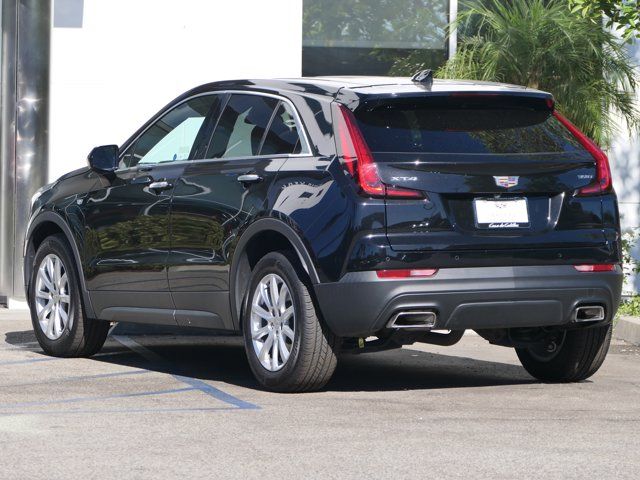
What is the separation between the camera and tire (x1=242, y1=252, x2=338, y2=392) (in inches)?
302

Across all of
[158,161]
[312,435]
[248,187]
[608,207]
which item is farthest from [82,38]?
[312,435]

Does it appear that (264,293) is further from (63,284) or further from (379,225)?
(63,284)

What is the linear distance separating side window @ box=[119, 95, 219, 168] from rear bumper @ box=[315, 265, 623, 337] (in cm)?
176

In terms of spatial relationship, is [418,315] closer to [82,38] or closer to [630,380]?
[630,380]

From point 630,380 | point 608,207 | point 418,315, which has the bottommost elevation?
point 630,380

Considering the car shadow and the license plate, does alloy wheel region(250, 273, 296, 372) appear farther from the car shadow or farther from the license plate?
the license plate

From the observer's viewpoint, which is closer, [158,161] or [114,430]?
[114,430]

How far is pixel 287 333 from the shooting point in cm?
787

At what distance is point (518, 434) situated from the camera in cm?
657

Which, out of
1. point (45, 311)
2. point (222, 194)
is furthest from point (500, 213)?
point (45, 311)

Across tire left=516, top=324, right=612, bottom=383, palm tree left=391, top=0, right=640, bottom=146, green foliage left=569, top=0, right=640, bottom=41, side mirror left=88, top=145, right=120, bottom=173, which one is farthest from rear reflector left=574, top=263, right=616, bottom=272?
palm tree left=391, top=0, right=640, bottom=146

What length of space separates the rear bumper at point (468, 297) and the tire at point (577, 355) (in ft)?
1.98

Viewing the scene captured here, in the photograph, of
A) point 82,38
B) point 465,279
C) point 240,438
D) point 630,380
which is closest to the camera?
point 240,438

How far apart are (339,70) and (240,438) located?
846 cm
